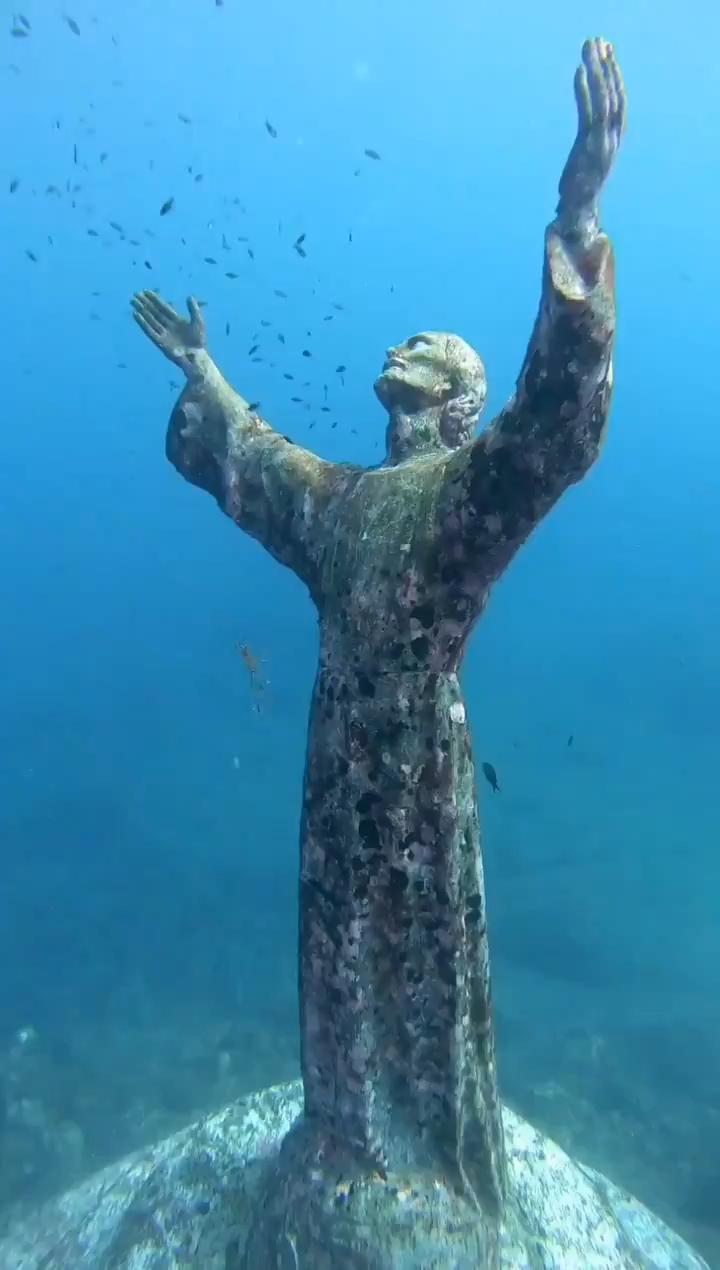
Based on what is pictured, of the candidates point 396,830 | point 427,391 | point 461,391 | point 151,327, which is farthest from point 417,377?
point 396,830

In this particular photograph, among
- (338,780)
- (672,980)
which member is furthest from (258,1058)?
(338,780)

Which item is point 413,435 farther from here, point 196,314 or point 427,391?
point 196,314

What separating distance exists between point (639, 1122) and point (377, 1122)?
6.97 meters

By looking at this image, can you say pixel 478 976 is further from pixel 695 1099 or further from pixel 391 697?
pixel 695 1099

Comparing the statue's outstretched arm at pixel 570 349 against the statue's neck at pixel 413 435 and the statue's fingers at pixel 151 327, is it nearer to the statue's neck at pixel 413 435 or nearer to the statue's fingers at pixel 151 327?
the statue's neck at pixel 413 435

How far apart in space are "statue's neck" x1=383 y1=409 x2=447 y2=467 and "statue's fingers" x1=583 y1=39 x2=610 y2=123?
149 centimetres

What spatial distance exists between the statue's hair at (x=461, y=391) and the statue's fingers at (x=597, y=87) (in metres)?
1.39

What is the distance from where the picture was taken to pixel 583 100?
292 cm

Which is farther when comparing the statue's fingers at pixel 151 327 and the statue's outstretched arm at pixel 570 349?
the statue's fingers at pixel 151 327

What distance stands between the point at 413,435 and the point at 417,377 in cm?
24

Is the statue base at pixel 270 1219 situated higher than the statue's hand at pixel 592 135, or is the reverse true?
the statue's hand at pixel 592 135

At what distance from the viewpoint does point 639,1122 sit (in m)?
9.78

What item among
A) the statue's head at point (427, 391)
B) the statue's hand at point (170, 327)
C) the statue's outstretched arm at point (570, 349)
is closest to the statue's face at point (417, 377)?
the statue's head at point (427, 391)

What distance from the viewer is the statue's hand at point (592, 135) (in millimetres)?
2902
